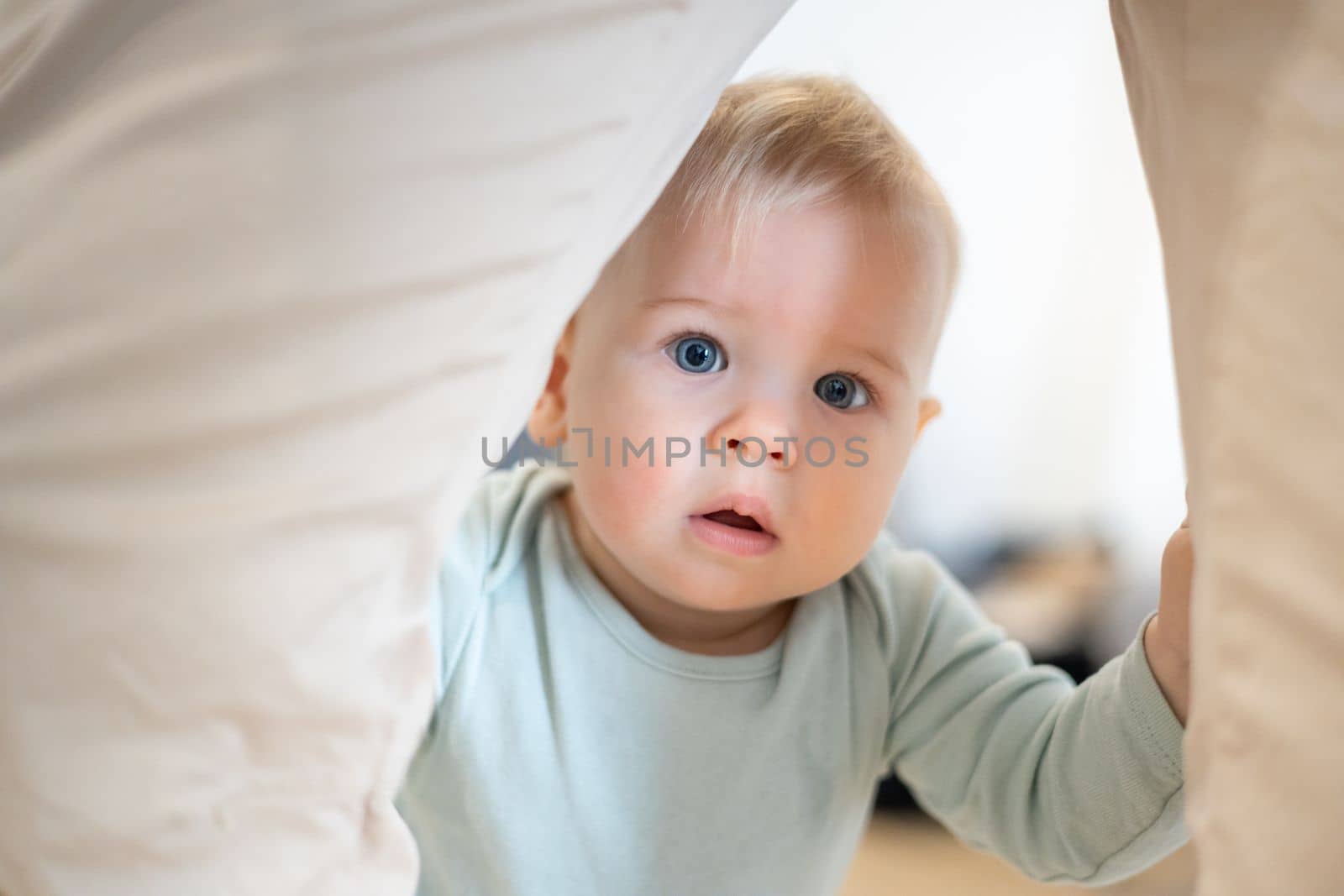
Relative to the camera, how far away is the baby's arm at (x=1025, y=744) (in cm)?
69

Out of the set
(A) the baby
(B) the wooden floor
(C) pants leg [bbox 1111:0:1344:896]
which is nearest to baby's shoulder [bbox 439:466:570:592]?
(A) the baby

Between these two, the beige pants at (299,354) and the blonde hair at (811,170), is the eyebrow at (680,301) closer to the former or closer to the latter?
the blonde hair at (811,170)

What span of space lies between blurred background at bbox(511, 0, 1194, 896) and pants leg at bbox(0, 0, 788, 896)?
4.51 ft

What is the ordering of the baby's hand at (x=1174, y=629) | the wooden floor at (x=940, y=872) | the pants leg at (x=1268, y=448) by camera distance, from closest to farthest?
1. the pants leg at (x=1268, y=448)
2. the baby's hand at (x=1174, y=629)
3. the wooden floor at (x=940, y=872)

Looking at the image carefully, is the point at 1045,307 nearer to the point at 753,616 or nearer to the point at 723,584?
the point at 753,616

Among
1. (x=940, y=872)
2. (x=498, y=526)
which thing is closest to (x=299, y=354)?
(x=498, y=526)

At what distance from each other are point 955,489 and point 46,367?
62.9 inches

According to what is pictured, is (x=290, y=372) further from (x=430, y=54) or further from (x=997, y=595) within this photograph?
(x=997, y=595)

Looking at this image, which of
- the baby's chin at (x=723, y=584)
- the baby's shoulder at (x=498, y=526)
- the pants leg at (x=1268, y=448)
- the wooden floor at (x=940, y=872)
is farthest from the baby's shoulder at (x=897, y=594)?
the wooden floor at (x=940, y=872)

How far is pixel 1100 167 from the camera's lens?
71.3 inches

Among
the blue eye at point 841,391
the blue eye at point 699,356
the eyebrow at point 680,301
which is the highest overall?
the eyebrow at point 680,301

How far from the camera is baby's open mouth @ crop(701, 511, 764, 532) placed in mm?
715

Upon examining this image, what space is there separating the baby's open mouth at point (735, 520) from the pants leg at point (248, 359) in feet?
0.96

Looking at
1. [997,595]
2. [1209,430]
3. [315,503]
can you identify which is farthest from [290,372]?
[997,595]
